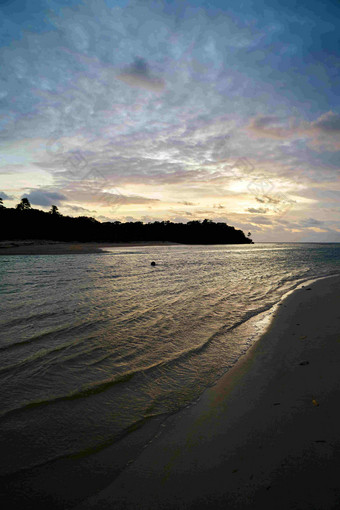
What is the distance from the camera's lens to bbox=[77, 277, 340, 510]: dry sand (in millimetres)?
2816

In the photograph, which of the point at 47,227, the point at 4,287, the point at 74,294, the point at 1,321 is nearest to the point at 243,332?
the point at 1,321

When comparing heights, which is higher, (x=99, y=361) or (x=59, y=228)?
(x=59, y=228)

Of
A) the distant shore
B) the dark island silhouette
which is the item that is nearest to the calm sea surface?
the distant shore

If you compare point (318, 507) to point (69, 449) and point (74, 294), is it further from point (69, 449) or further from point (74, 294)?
point (74, 294)

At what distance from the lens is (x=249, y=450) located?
11.6ft

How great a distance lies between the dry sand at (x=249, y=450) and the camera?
282cm

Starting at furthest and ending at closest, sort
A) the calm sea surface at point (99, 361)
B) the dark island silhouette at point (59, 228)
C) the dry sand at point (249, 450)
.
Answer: the dark island silhouette at point (59, 228) → the calm sea surface at point (99, 361) → the dry sand at point (249, 450)

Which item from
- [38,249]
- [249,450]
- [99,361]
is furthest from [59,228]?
[249,450]

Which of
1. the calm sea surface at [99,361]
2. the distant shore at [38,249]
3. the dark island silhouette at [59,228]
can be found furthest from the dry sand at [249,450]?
the dark island silhouette at [59,228]

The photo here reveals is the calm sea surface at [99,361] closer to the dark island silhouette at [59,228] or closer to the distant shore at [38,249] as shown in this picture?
the distant shore at [38,249]

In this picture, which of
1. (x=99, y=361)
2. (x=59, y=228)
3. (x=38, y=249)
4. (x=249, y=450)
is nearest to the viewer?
(x=249, y=450)

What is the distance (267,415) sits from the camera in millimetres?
4316

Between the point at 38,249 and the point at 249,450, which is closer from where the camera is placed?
the point at 249,450

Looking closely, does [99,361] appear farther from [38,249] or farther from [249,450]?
[38,249]
